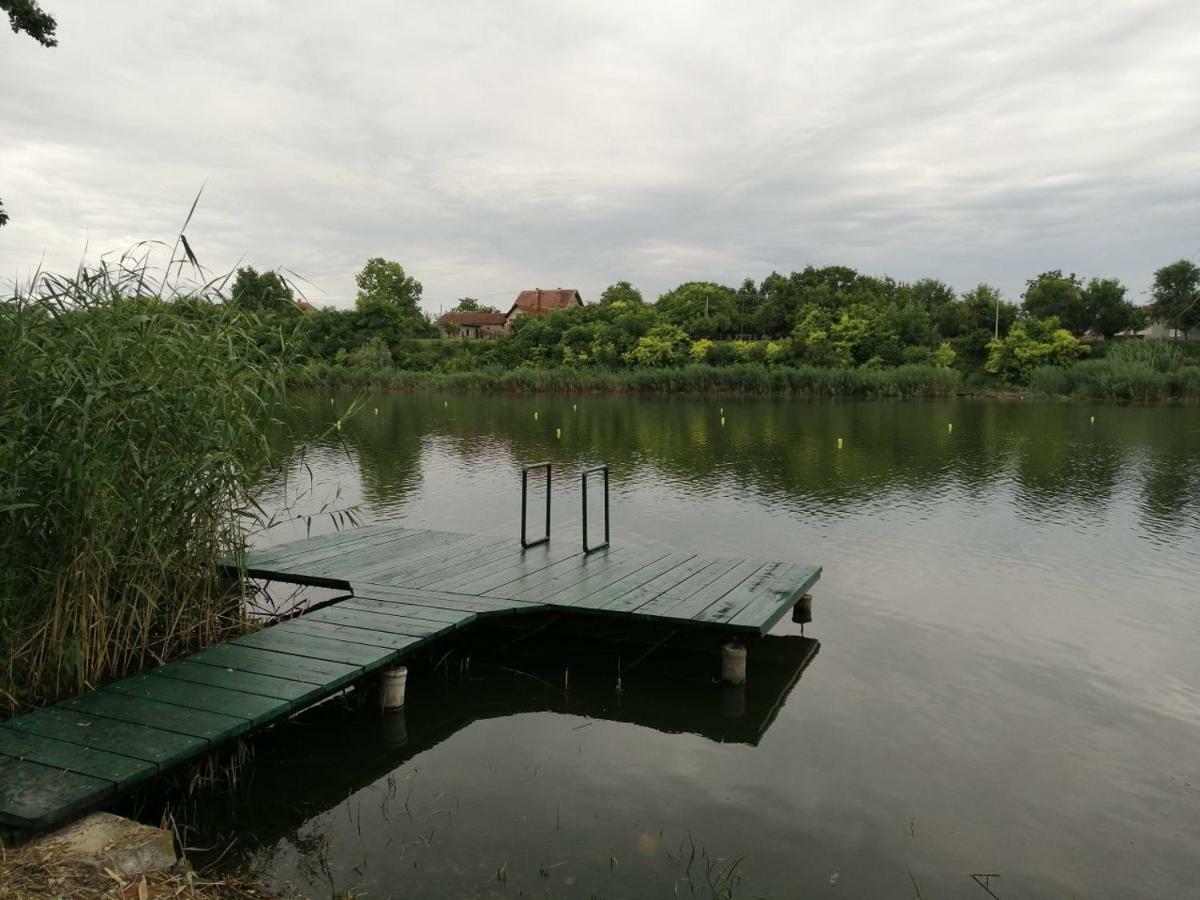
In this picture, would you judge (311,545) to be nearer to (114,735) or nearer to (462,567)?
(462,567)

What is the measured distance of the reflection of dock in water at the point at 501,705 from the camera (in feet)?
17.5

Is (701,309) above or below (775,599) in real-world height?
above

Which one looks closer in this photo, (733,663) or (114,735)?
(114,735)

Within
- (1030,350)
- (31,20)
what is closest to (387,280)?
(1030,350)

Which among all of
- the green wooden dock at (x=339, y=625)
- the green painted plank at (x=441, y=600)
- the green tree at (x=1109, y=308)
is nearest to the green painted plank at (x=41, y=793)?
the green wooden dock at (x=339, y=625)

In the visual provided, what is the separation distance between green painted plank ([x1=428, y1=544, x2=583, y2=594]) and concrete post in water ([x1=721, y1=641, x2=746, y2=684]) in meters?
2.18

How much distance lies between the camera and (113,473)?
5.12 metres

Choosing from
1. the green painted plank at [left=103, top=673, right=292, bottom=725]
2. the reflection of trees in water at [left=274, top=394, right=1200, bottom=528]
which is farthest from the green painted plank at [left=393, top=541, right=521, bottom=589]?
the reflection of trees in water at [left=274, top=394, right=1200, bottom=528]

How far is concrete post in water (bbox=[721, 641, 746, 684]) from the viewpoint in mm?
7117

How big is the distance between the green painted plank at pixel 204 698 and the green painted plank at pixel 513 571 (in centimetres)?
269

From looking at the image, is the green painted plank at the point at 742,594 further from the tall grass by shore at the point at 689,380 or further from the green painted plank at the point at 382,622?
the tall grass by shore at the point at 689,380

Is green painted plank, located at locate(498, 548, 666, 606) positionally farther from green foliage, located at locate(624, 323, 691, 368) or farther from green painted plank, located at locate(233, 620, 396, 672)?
green foliage, located at locate(624, 323, 691, 368)

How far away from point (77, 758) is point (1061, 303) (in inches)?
2482

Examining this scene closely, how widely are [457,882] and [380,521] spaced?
10019 mm
